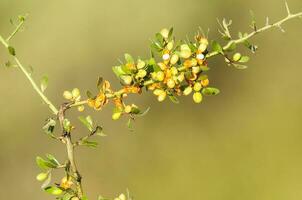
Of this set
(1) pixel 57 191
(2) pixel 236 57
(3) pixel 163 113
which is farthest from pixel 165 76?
(3) pixel 163 113

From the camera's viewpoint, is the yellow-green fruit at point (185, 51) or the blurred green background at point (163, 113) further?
the blurred green background at point (163, 113)

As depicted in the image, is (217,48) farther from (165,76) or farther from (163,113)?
(163,113)

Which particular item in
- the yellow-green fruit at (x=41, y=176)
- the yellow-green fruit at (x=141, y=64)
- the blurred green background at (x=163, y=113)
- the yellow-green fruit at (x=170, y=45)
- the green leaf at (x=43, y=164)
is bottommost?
the yellow-green fruit at (x=41, y=176)

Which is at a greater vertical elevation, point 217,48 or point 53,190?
point 217,48

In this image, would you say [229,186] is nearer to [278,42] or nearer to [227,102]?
[227,102]

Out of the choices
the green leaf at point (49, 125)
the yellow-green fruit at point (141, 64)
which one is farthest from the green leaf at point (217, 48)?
the green leaf at point (49, 125)

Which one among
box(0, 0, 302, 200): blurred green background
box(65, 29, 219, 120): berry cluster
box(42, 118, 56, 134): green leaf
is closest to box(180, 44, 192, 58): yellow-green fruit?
box(65, 29, 219, 120): berry cluster

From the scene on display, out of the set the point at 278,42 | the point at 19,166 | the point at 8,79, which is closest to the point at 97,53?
the point at 8,79

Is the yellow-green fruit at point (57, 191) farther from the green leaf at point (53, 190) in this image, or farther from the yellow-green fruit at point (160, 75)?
the yellow-green fruit at point (160, 75)

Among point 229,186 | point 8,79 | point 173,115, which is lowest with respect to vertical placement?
point 229,186
